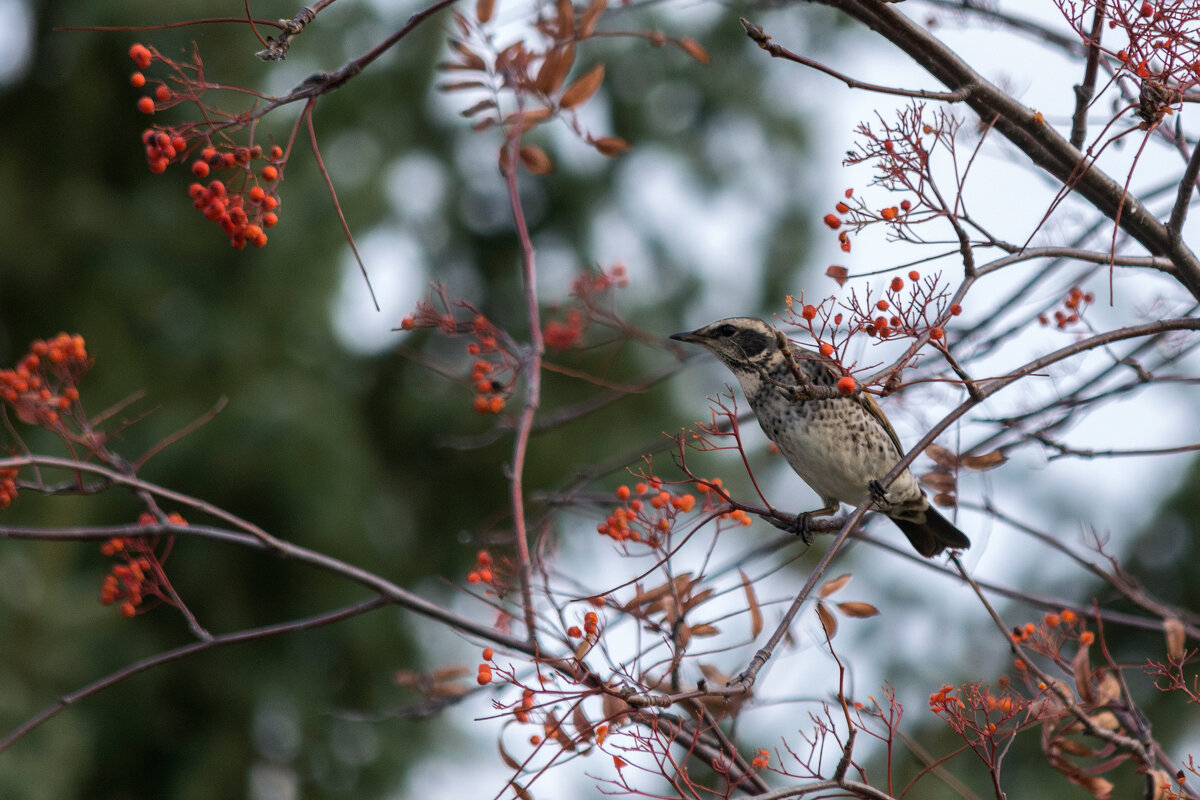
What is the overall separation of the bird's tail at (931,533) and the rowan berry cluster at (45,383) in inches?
74.9

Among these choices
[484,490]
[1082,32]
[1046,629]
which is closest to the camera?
[1082,32]

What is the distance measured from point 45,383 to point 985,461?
1.57 meters

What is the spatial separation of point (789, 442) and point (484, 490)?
12.8 feet

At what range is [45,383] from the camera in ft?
5.86

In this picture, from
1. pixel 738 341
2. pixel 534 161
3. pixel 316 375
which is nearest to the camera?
pixel 534 161

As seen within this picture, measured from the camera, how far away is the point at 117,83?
5.40m

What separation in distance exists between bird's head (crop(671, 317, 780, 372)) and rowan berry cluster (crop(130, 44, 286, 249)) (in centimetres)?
127

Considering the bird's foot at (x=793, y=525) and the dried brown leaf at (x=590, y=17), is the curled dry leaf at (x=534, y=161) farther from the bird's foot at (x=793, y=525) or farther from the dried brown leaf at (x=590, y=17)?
the bird's foot at (x=793, y=525)

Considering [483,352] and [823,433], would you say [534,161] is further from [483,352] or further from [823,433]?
[823,433]

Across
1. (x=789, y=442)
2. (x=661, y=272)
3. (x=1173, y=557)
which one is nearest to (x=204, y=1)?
(x=661, y=272)

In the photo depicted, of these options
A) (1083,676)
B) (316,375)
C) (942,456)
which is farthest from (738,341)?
(316,375)

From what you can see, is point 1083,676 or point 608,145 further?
point 608,145

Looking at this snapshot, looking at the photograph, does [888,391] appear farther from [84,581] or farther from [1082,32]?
[84,581]

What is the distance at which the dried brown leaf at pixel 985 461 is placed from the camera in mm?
1712
